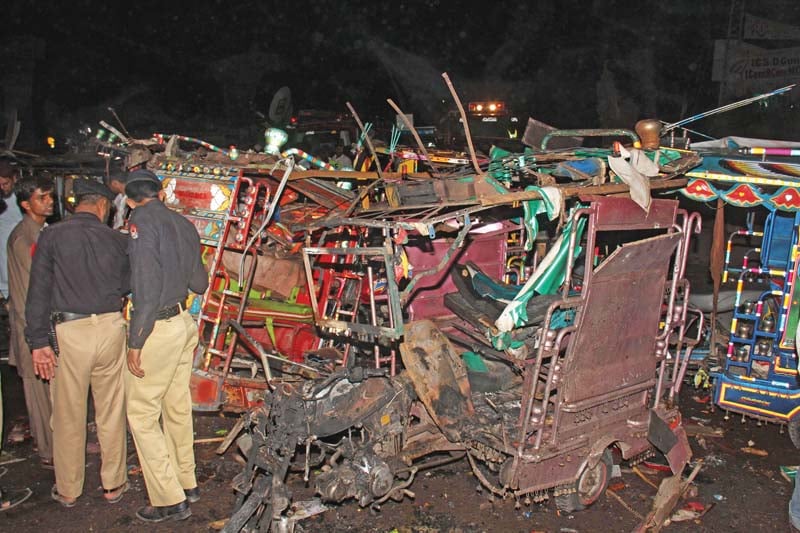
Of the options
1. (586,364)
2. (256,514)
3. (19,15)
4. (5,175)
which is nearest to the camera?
(256,514)

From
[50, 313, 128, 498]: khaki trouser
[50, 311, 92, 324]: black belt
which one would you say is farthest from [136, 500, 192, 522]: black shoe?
[50, 311, 92, 324]: black belt

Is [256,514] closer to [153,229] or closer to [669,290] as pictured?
[153,229]

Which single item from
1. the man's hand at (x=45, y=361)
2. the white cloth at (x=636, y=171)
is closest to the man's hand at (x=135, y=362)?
the man's hand at (x=45, y=361)

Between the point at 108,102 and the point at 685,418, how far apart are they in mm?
19582

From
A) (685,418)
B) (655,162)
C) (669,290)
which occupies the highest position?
(655,162)

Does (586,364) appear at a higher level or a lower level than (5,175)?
lower

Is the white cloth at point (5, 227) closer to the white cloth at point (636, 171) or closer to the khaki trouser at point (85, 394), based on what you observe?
the khaki trouser at point (85, 394)

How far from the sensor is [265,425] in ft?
15.0

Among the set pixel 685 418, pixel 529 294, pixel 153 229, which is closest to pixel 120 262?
pixel 153 229

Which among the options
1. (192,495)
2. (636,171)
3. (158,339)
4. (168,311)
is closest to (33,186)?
(168,311)

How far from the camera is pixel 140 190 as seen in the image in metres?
4.67

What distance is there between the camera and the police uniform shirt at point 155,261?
4.44m

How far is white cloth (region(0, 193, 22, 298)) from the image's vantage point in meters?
6.44

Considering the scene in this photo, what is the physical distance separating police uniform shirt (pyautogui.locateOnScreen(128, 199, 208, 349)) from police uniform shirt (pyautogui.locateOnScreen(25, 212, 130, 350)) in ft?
1.17
